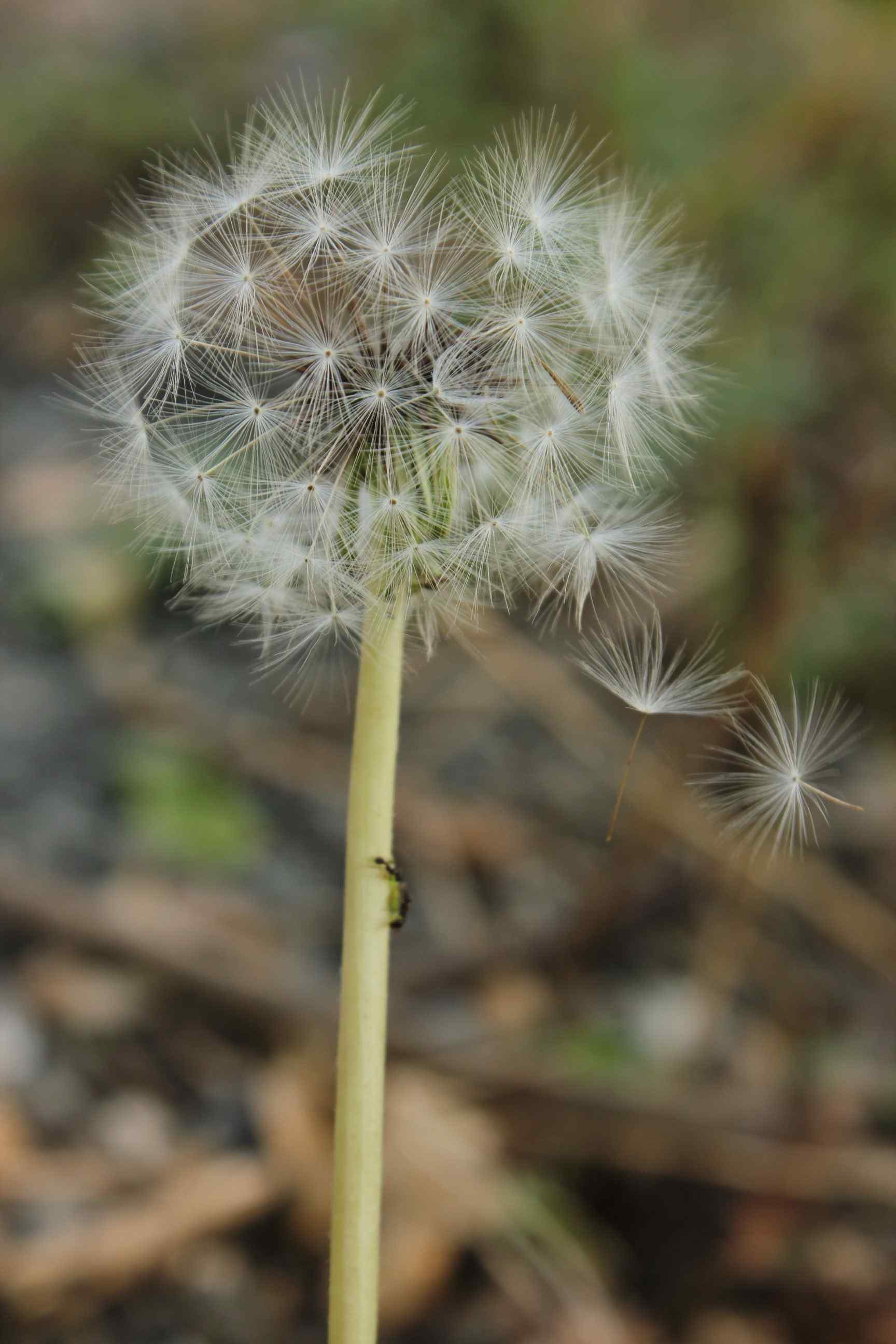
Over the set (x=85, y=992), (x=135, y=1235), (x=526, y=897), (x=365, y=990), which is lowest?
(x=365, y=990)

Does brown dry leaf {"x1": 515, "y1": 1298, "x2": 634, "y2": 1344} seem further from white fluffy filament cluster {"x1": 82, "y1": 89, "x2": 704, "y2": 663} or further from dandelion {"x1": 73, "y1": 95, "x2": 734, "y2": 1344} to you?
white fluffy filament cluster {"x1": 82, "y1": 89, "x2": 704, "y2": 663}

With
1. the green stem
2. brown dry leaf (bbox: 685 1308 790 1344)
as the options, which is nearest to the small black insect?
the green stem

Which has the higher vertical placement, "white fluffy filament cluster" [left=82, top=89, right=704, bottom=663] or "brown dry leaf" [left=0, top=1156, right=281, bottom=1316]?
"white fluffy filament cluster" [left=82, top=89, right=704, bottom=663]

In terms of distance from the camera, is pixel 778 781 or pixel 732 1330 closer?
pixel 778 781

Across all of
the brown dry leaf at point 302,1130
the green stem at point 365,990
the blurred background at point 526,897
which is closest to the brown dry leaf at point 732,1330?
the blurred background at point 526,897

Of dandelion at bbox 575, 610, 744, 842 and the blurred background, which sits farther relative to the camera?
the blurred background

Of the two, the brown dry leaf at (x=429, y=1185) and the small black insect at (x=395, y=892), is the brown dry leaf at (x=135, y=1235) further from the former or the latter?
the small black insect at (x=395, y=892)

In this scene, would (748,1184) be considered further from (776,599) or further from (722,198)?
(722,198)

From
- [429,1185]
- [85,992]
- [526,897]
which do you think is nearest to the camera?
[429,1185]

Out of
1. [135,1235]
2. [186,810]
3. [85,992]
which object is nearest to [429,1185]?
[135,1235]

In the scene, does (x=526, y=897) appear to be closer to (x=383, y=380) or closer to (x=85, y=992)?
(x=85, y=992)
